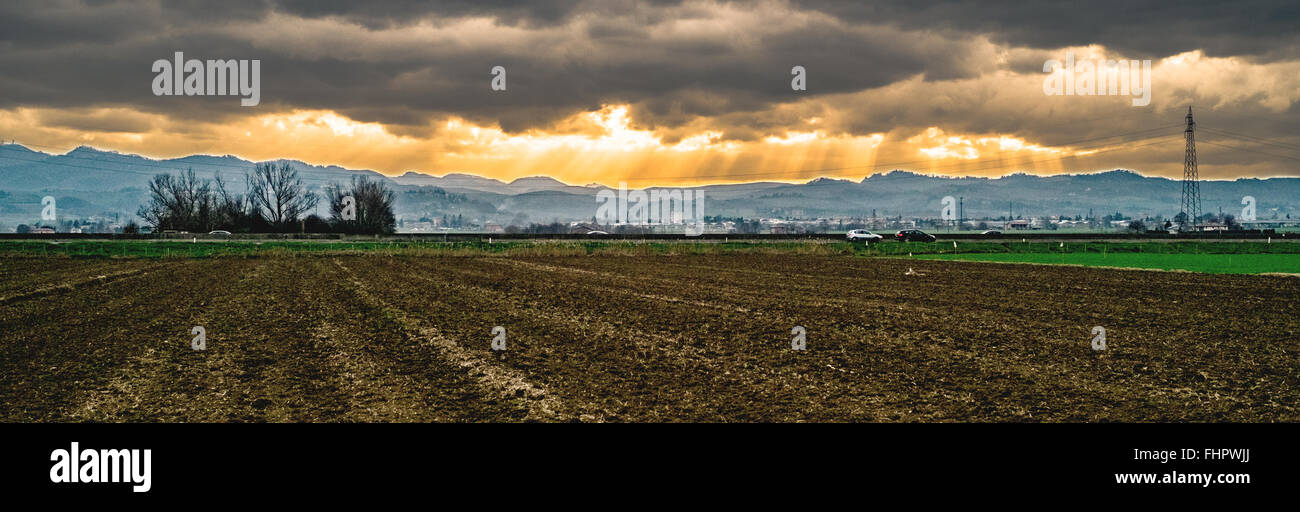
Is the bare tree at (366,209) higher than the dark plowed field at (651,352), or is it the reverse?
the bare tree at (366,209)

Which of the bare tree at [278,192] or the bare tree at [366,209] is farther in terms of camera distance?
the bare tree at [278,192]

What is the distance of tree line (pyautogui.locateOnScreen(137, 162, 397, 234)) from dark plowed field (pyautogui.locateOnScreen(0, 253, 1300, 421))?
88.3 metres

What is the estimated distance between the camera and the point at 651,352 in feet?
54.4

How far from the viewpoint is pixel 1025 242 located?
7219 cm

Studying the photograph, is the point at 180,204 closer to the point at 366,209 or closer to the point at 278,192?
the point at 278,192

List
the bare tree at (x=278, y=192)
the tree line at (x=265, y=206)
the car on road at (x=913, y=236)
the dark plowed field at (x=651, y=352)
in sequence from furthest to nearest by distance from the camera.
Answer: the bare tree at (x=278, y=192) → the tree line at (x=265, y=206) → the car on road at (x=913, y=236) → the dark plowed field at (x=651, y=352)

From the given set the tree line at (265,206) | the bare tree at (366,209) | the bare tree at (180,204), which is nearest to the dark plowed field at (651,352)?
the tree line at (265,206)

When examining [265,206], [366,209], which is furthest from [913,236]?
[265,206]

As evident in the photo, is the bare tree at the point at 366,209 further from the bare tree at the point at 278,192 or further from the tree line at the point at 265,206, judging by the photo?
the bare tree at the point at 278,192

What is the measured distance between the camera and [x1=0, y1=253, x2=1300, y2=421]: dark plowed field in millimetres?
11875

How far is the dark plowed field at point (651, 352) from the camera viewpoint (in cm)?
1188

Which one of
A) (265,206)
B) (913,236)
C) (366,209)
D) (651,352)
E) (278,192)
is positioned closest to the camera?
(651,352)

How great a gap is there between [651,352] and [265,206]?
416 ft
